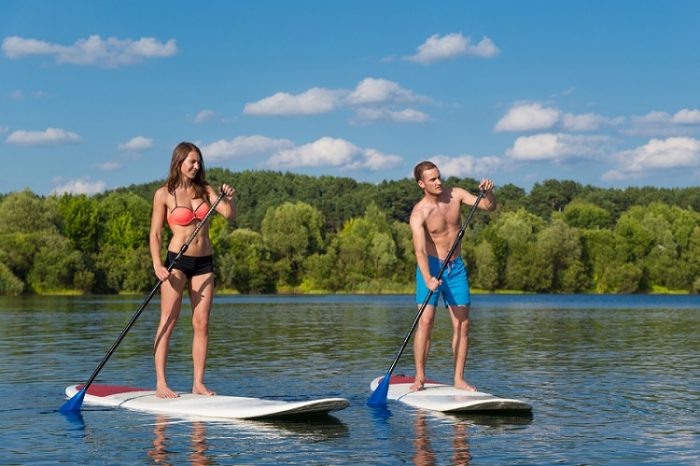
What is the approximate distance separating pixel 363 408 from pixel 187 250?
2482mm

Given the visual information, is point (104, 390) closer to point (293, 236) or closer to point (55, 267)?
point (55, 267)

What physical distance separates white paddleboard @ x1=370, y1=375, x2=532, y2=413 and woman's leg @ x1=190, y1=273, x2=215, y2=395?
77.9 inches

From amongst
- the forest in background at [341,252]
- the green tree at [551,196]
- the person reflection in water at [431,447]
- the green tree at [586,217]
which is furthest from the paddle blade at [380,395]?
the green tree at [551,196]

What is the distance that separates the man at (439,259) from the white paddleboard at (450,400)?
0.23 metres

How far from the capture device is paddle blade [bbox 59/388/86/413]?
9.73 m

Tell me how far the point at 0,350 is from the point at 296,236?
81.1m

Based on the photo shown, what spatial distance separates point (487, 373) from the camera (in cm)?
1345

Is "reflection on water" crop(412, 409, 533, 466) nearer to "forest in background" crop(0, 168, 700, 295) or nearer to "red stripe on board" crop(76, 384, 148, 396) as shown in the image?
"red stripe on board" crop(76, 384, 148, 396)

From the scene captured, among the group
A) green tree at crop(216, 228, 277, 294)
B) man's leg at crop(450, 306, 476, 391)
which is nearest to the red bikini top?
man's leg at crop(450, 306, 476, 391)

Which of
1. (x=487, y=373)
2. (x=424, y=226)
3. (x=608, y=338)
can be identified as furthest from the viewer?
(x=608, y=338)

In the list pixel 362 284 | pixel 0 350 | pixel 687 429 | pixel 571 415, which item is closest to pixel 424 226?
pixel 571 415

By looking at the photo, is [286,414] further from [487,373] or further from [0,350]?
[0,350]

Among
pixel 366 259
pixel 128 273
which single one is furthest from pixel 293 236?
pixel 128 273

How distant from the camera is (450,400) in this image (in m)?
9.70
